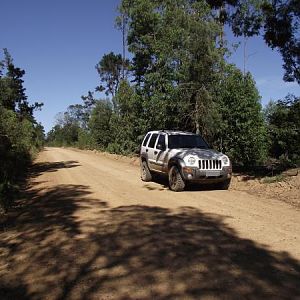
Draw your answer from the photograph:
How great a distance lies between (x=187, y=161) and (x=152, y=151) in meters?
2.75

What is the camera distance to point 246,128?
1688 centimetres

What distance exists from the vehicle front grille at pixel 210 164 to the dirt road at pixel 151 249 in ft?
4.54

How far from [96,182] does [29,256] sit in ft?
29.5

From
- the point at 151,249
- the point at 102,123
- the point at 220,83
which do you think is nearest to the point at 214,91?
the point at 220,83

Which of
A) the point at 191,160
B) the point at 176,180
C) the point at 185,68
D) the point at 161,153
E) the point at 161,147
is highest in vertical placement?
the point at 185,68

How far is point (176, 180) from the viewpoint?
12.7 meters

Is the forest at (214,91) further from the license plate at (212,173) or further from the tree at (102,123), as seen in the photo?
the tree at (102,123)

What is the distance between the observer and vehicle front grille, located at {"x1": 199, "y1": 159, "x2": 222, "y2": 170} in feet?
40.7

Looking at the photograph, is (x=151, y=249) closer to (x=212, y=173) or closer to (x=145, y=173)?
(x=212, y=173)

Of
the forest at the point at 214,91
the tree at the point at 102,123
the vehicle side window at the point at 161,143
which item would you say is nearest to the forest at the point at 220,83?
the forest at the point at 214,91

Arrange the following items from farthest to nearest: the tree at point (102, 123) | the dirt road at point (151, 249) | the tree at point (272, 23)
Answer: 1. the tree at point (102, 123)
2. the tree at point (272, 23)
3. the dirt road at point (151, 249)

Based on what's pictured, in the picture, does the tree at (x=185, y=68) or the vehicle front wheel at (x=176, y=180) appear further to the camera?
the tree at (x=185, y=68)

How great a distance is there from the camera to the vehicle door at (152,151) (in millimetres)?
14768

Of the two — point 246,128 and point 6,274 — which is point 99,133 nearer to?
point 246,128
